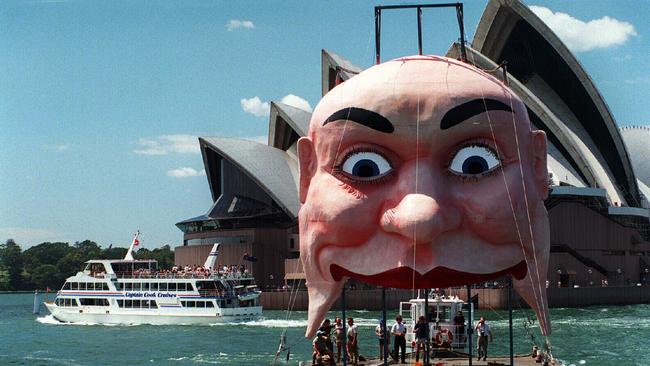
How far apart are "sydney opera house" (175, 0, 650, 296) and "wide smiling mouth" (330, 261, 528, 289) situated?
40.0 m

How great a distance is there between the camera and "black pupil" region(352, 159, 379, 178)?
8.73 m

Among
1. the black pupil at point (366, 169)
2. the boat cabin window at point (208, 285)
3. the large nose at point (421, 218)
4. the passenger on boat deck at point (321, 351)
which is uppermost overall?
the black pupil at point (366, 169)

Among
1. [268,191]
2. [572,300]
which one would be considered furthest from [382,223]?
[268,191]

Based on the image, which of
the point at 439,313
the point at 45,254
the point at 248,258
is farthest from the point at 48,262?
the point at 439,313

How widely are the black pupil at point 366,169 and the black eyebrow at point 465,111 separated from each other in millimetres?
761

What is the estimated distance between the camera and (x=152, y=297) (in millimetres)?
44625

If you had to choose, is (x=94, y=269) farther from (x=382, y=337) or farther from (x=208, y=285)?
(x=382, y=337)

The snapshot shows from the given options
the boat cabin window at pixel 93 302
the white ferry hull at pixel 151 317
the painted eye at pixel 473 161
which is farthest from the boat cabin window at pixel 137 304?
the painted eye at pixel 473 161

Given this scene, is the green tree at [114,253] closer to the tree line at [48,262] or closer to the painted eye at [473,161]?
the tree line at [48,262]

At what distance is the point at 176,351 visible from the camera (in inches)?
1214

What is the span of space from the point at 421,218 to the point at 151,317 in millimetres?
37979

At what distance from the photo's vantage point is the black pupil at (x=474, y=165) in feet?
28.4

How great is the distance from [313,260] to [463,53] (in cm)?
291

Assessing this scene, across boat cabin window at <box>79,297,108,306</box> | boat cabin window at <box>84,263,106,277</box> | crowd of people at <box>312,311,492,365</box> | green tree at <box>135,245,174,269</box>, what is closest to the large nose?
crowd of people at <box>312,311,492,365</box>
